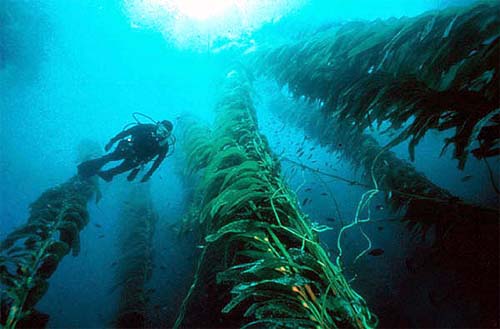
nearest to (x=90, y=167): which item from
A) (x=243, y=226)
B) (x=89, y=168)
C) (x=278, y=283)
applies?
(x=89, y=168)

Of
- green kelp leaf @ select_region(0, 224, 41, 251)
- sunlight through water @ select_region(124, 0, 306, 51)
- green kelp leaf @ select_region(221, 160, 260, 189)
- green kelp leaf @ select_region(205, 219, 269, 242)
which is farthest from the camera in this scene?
sunlight through water @ select_region(124, 0, 306, 51)

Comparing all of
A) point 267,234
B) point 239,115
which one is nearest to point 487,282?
point 267,234

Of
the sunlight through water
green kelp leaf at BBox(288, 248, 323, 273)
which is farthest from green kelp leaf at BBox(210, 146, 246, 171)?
the sunlight through water

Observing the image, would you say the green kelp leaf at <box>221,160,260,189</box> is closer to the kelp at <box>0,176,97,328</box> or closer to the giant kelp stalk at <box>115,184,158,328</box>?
the kelp at <box>0,176,97,328</box>

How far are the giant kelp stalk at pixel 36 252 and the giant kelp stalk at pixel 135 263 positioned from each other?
5.82 ft

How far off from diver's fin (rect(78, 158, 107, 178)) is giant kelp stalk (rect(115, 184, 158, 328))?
1669 millimetres

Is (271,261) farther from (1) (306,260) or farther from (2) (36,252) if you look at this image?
(2) (36,252)

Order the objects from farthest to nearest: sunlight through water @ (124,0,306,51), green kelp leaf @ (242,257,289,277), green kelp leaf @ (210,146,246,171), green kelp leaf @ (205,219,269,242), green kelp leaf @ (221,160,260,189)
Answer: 1. sunlight through water @ (124,0,306,51)
2. green kelp leaf @ (210,146,246,171)
3. green kelp leaf @ (221,160,260,189)
4. green kelp leaf @ (205,219,269,242)
5. green kelp leaf @ (242,257,289,277)

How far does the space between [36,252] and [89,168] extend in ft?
17.5

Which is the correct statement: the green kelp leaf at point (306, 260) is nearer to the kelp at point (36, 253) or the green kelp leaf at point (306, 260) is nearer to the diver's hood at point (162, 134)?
the kelp at point (36, 253)

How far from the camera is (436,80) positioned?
247cm

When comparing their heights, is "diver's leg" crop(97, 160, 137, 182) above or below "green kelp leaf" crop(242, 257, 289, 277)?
above

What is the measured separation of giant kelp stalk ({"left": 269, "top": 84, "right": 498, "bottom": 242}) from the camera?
366 cm

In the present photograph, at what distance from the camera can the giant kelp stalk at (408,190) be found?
12.0ft
